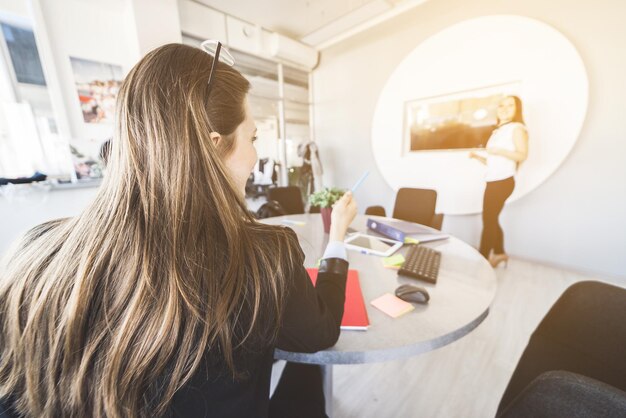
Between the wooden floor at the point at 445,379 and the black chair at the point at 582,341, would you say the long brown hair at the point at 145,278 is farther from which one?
the wooden floor at the point at 445,379

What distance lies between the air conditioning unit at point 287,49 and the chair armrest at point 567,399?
450 cm

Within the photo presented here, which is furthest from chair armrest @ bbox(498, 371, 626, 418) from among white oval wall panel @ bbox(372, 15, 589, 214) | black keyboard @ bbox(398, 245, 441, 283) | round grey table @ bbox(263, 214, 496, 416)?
white oval wall panel @ bbox(372, 15, 589, 214)

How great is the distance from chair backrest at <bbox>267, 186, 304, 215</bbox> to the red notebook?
67.8 inches

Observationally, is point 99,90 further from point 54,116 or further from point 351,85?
point 351,85

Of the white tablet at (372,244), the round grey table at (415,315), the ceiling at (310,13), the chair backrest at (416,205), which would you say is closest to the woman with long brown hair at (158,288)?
the round grey table at (415,315)

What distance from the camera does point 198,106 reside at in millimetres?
524

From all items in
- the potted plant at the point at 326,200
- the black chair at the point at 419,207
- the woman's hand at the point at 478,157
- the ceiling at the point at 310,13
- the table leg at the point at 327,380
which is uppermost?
the ceiling at the point at 310,13

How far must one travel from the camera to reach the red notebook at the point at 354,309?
72cm

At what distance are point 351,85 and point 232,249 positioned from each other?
431 cm

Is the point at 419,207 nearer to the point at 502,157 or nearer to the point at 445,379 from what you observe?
the point at 502,157

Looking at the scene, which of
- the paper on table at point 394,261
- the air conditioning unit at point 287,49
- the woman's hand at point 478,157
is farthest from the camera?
the air conditioning unit at point 287,49

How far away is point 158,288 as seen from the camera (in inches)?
17.8

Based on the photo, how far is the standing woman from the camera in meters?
2.45

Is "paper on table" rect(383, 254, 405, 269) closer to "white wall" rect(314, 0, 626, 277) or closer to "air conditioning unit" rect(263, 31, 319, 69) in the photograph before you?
"white wall" rect(314, 0, 626, 277)
